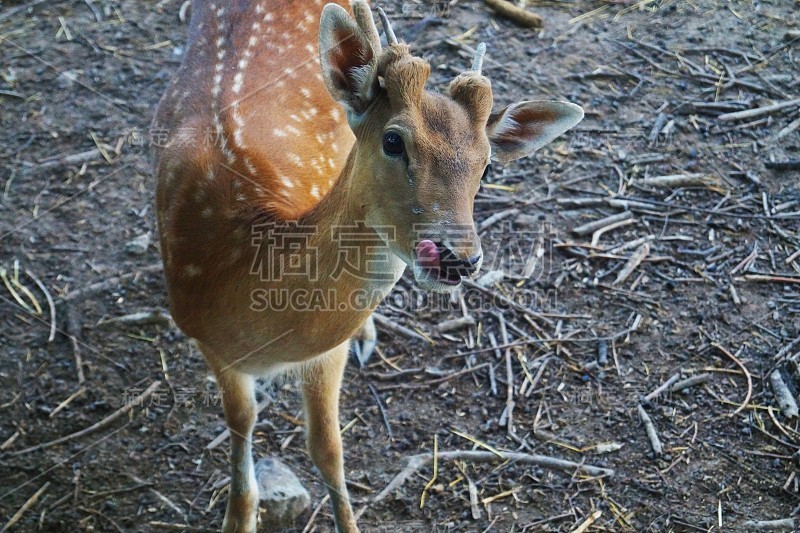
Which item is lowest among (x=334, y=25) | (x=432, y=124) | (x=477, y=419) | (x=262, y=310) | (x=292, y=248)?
(x=477, y=419)

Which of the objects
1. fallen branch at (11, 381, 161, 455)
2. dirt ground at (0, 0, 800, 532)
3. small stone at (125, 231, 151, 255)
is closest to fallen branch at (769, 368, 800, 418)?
dirt ground at (0, 0, 800, 532)

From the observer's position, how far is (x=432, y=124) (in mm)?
2531

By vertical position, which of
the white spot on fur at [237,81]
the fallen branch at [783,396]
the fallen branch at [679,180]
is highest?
the white spot on fur at [237,81]

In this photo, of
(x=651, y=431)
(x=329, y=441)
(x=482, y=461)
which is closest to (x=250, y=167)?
(x=329, y=441)

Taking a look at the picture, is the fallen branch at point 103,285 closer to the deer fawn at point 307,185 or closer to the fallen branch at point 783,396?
the deer fawn at point 307,185

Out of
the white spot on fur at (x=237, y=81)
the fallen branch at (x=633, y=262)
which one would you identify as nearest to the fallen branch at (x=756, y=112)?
the fallen branch at (x=633, y=262)

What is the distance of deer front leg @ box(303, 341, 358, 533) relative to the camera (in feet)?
11.2

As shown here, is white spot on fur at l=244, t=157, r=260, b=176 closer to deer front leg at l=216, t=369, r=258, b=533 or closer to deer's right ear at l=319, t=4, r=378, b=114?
deer's right ear at l=319, t=4, r=378, b=114

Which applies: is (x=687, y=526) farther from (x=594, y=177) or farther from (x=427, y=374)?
(x=594, y=177)

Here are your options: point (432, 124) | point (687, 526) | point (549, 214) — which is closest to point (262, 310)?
point (432, 124)

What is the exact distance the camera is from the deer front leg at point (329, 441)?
11.2ft

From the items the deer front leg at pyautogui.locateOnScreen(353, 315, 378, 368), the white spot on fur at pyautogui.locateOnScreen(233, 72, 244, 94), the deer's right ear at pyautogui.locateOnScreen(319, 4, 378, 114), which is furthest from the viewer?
the deer front leg at pyautogui.locateOnScreen(353, 315, 378, 368)

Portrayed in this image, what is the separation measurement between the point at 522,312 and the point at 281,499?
5.32ft

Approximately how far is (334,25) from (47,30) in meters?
4.28
